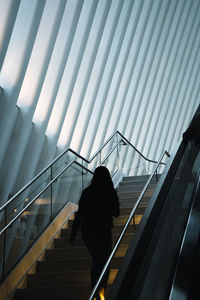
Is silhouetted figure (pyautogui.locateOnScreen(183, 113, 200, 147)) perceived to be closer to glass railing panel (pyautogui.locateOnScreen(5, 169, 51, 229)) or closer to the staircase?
the staircase

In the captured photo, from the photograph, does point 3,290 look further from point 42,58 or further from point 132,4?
point 132,4

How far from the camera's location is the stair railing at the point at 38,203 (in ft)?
16.9

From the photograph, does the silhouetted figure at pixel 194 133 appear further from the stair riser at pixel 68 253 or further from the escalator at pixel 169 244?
the stair riser at pixel 68 253

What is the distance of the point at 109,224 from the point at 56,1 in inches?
229

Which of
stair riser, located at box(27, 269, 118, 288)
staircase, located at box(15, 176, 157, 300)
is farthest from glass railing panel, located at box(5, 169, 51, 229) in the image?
stair riser, located at box(27, 269, 118, 288)

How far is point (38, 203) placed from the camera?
5840mm

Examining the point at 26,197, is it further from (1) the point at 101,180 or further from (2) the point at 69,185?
(1) the point at 101,180

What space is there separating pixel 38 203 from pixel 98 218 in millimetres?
1886

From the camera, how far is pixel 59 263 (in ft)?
16.6

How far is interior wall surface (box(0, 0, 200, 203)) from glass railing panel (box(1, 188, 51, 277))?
2411 mm

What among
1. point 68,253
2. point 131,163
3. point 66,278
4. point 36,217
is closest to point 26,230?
point 36,217

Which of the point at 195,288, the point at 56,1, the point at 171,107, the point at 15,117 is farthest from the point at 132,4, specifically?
the point at 195,288

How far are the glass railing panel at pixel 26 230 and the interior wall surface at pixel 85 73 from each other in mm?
2411

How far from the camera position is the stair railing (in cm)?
514
